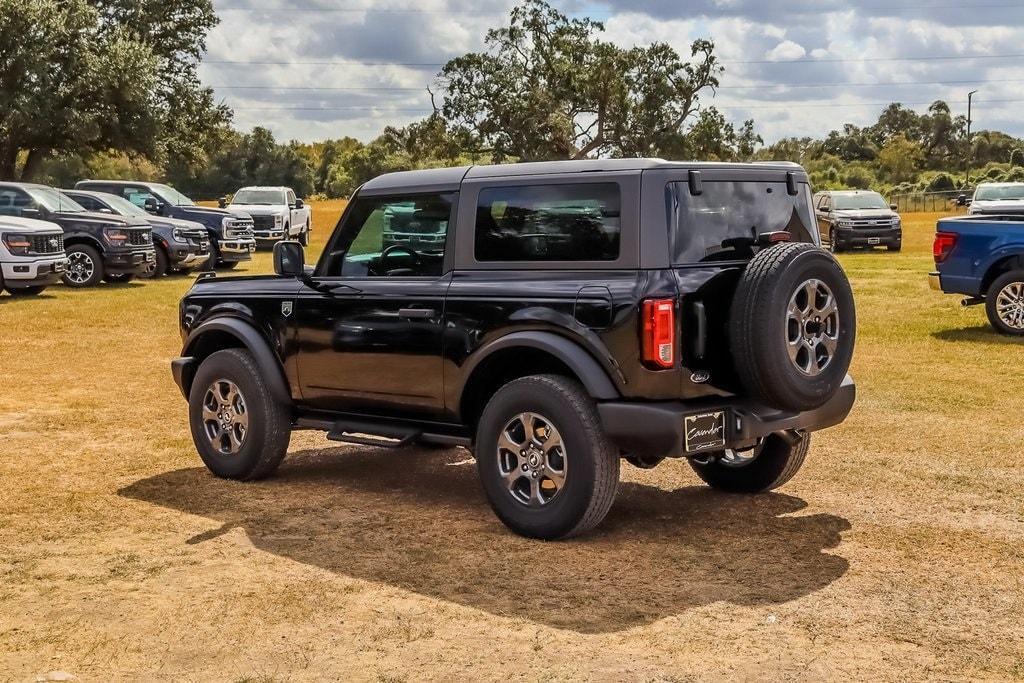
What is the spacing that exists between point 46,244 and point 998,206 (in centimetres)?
2049

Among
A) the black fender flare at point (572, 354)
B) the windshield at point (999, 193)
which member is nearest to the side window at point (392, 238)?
the black fender flare at point (572, 354)

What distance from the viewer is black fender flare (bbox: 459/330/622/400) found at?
603cm

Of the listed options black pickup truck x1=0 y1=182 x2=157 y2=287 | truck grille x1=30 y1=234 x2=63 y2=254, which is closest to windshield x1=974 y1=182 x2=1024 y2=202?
black pickup truck x1=0 y1=182 x2=157 y2=287

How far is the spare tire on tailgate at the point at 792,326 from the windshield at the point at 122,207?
22140 millimetres

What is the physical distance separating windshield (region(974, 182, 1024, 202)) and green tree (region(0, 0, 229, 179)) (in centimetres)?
2512

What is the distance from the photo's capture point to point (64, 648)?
4961 mm

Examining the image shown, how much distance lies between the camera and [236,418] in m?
7.81

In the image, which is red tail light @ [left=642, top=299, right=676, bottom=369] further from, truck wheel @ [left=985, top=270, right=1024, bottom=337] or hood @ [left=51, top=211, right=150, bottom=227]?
hood @ [left=51, top=211, right=150, bottom=227]

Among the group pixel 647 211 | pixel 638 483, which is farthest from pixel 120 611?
pixel 638 483

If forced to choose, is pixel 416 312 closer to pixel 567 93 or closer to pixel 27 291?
pixel 27 291

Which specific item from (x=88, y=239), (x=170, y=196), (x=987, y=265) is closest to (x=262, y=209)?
(x=170, y=196)

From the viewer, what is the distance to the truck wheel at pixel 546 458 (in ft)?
19.9

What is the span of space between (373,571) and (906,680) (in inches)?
96.1

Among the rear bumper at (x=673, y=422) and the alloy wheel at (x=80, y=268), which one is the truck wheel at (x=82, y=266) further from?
the rear bumper at (x=673, y=422)
